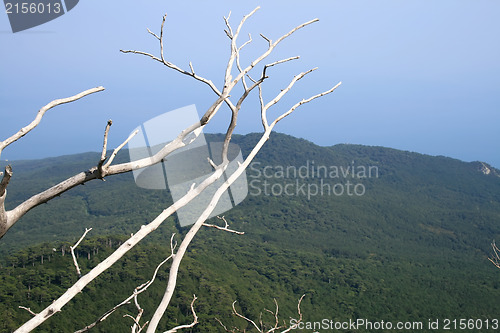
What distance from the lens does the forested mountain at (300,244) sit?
31.3 metres

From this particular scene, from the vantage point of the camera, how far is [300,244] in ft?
180

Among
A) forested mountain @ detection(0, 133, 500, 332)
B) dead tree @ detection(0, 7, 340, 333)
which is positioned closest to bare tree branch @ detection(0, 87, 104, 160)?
dead tree @ detection(0, 7, 340, 333)

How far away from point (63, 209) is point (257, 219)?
25351 mm

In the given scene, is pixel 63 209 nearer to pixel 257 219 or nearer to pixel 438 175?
pixel 257 219

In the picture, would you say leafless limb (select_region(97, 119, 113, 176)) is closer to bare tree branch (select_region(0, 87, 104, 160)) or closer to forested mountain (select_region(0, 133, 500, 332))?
bare tree branch (select_region(0, 87, 104, 160))

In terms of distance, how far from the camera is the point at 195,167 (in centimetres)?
7069

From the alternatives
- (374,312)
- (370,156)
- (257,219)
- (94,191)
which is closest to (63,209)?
(94,191)

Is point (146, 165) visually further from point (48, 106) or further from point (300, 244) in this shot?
point (300, 244)

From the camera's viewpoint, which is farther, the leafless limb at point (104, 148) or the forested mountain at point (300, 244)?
the forested mountain at point (300, 244)

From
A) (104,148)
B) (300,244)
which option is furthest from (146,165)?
(300,244)

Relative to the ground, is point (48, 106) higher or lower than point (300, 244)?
higher

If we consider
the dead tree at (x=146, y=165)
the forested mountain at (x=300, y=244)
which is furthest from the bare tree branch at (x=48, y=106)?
the forested mountain at (x=300, y=244)

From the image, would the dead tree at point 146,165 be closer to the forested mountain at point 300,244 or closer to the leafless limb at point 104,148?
the leafless limb at point 104,148

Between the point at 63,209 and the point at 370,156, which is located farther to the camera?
the point at 370,156
